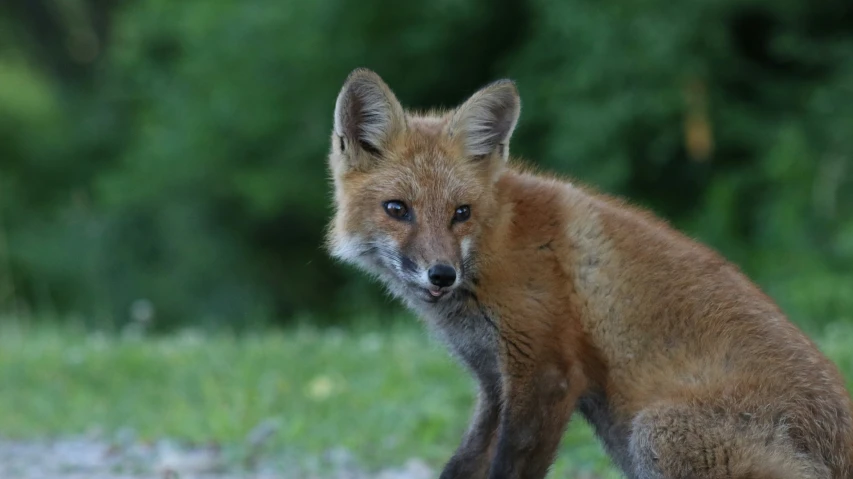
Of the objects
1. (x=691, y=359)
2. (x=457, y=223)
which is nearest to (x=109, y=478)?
(x=457, y=223)

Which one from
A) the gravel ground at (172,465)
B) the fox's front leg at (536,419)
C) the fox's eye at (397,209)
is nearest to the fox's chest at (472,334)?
the fox's front leg at (536,419)

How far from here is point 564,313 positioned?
14.2 feet

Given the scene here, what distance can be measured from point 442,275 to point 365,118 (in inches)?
35.8

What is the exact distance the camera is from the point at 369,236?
4.66 metres

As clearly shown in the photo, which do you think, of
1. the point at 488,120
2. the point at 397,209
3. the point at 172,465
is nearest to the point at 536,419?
the point at 397,209

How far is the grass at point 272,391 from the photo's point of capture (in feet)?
21.0

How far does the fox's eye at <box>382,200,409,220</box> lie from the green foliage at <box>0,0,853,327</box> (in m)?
6.44

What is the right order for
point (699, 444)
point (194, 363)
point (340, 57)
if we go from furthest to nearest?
point (340, 57) → point (194, 363) → point (699, 444)

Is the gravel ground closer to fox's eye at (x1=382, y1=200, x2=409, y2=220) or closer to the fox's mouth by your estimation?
the fox's mouth

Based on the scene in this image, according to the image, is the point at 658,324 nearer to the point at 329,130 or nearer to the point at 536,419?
the point at 536,419

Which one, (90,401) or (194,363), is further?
(194,363)

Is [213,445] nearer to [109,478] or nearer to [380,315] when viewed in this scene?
[109,478]

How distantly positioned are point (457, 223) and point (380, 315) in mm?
8428

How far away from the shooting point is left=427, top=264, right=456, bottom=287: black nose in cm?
425
